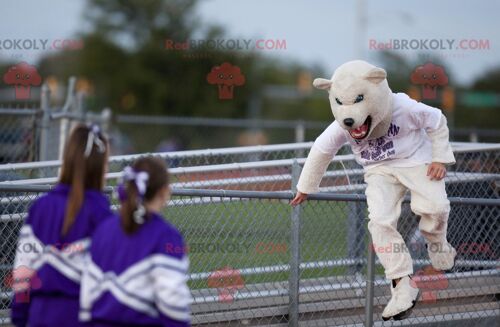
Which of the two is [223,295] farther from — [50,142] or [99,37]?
[99,37]

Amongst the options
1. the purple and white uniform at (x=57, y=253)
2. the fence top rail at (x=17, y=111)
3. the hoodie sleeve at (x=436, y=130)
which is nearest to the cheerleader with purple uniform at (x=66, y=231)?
the purple and white uniform at (x=57, y=253)

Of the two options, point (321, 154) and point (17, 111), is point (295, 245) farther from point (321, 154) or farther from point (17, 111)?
point (17, 111)

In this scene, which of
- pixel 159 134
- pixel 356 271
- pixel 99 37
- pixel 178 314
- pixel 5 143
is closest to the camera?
pixel 178 314

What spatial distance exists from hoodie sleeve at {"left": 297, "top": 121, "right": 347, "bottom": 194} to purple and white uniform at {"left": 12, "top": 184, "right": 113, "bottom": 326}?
199 centimetres

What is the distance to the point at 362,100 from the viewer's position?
5.10 metres

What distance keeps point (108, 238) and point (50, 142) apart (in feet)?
20.8

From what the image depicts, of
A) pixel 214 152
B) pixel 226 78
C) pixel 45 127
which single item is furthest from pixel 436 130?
pixel 45 127

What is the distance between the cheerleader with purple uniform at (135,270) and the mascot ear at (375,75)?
2183 mm

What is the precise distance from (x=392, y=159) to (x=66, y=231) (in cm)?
250

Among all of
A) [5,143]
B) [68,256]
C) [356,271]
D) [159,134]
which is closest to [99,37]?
[159,134]

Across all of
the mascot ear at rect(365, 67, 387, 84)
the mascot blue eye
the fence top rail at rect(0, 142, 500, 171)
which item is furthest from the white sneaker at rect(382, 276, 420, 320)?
the fence top rail at rect(0, 142, 500, 171)

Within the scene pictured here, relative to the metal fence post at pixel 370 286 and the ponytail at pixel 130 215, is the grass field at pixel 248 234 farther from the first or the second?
the ponytail at pixel 130 215

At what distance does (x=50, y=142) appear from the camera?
30.9ft

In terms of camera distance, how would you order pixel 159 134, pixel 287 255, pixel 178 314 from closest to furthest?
pixel 178 314 → pixel 287 255 → pixel 159 134
